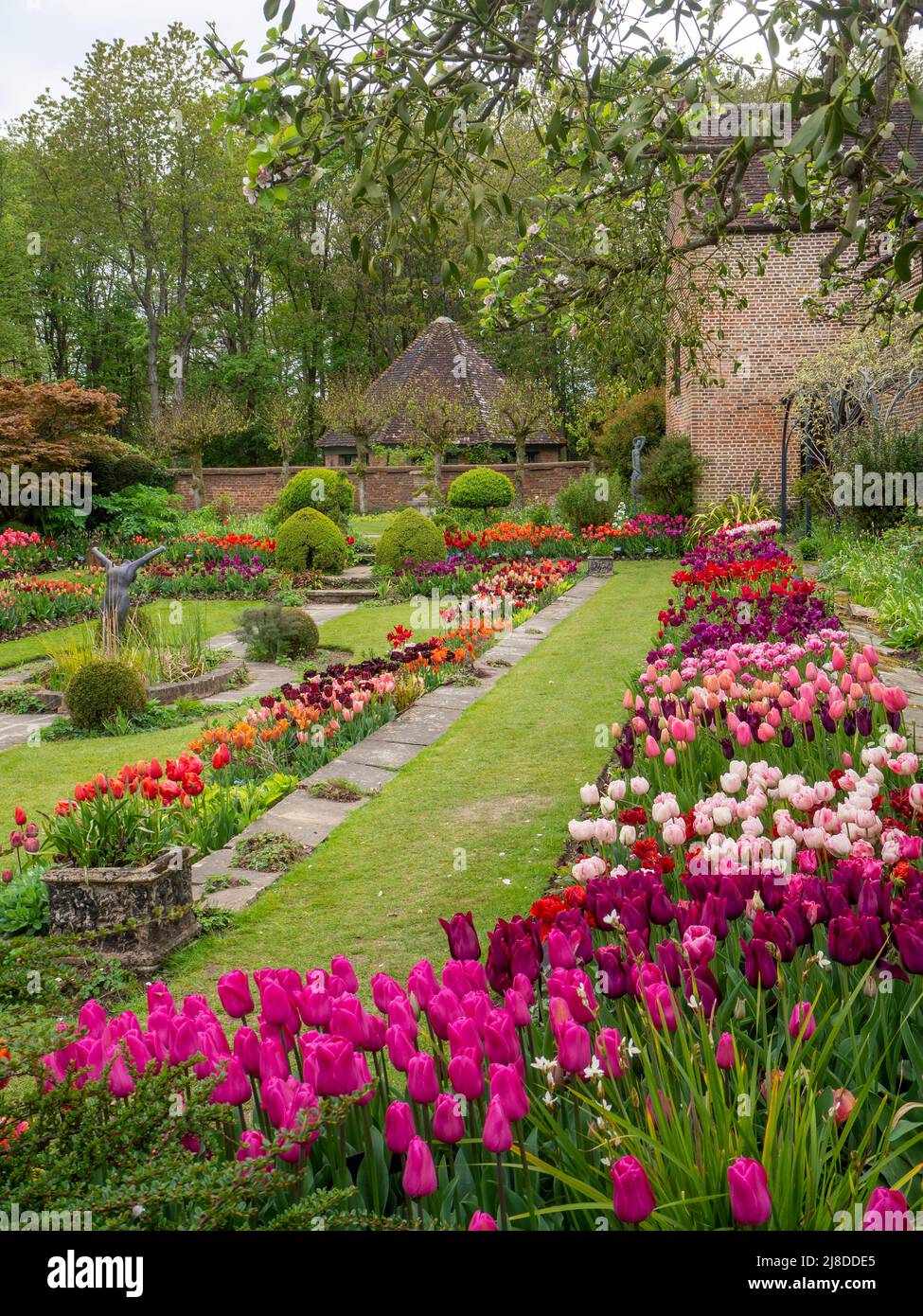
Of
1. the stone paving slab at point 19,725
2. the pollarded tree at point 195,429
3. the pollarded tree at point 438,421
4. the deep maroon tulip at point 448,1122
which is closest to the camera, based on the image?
the deep maroon tulip at point 448,1122

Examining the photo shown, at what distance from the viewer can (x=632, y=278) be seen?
541cm

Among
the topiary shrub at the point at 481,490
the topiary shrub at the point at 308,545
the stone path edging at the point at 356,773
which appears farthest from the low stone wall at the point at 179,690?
the topiary shrub at the point at 481,490

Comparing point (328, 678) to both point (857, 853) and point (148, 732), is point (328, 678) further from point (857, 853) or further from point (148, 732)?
point (857, 853)

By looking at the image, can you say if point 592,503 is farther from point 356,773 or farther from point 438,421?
point 356,773

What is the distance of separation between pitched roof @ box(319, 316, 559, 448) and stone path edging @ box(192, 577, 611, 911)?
24.8 meters

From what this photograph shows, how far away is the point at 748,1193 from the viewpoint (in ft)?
5.42

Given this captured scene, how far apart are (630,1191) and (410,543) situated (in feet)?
54.0

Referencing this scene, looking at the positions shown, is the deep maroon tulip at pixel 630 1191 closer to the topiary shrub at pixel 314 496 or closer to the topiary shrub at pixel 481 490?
the topiary shrub at pixel 314 496

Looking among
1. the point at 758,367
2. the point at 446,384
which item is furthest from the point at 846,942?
the point at 446,384

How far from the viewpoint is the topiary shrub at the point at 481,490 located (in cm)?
2581

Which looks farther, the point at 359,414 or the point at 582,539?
the point at 359,414

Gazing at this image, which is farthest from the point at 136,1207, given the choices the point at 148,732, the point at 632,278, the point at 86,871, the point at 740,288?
the point at 740,288

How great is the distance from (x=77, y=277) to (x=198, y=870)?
43456 millimetres

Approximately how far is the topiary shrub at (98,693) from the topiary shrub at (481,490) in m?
16.8
